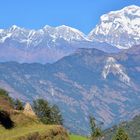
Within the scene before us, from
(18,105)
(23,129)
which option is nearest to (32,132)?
(23,129)

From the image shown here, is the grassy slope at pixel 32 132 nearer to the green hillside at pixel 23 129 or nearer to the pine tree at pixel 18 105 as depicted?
the green hillside at pixel 23 129

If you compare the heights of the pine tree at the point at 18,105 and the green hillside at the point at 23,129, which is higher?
the pine tree at the point at 18,105

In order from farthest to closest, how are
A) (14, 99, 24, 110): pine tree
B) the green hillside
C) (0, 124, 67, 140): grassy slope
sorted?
(14, 99, 24, 110): pine tree → the green hillside → (0, 124, 67, 140): grassy slope

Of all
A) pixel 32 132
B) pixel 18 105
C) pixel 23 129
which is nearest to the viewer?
pixel 32 132

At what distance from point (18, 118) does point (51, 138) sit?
7.61 meters

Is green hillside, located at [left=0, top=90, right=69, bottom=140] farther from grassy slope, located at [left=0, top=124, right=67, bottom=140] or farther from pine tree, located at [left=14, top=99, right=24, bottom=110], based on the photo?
pine tree, located at [left=14, top=99, right=24, bottom=110]

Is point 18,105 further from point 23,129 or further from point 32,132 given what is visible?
point 32,132

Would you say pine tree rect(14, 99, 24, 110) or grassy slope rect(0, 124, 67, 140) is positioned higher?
pine tree rect(14, 99, 24, 110)

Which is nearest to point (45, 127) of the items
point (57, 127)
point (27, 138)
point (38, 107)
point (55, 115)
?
point (57, 127)

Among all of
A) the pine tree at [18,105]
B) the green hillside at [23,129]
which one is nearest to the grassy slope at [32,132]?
the green hillside at [23,129]

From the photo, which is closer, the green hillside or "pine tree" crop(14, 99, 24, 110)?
the green hillside

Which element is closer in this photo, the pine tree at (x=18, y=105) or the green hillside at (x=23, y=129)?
the green hillside at (x=23, y=129)

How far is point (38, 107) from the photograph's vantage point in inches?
5389

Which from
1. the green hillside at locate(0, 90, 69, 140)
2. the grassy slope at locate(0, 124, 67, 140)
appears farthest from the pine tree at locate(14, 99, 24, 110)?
the grassy slope at locate(0, 124, 67, 140)
